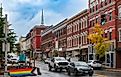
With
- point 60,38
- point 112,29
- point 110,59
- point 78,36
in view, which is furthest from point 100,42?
point 60,38

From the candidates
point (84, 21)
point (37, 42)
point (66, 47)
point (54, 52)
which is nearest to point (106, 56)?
point (84, 21)

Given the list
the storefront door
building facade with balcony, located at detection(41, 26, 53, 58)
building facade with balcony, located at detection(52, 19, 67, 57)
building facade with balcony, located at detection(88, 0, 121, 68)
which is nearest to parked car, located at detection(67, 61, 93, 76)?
building facade with balcony, located at detection(88, 0, 121, 68)

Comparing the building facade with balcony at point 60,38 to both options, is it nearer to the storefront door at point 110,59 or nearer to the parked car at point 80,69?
the storefront door at point 110,59

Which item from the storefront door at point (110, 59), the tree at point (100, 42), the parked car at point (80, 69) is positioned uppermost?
the tree at point (100, 42)

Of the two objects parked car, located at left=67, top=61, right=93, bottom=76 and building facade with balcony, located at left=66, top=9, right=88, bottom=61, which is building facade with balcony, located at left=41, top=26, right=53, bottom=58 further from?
parked car, located at left=67, top=61, right=93, bottom=76

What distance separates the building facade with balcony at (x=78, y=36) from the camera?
250ft

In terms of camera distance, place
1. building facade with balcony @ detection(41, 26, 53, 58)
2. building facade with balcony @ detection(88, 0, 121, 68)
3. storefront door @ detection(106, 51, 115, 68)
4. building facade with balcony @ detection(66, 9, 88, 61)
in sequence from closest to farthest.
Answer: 1. building facade with balcony @ detection(88, 0, 121, 68)
2. storefront door @ detection(106, 51, 115, 68)
3. building facade with balcony @ detection(66, 9, 88, 61)
4. building facade with balcony @ detection(41, 26, 53, 58)

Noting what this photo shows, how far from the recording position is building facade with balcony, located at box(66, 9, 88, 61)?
76.2m

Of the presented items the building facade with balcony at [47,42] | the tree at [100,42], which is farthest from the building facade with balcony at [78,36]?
the building facade with balcony at [47,42]

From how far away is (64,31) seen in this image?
97625mm

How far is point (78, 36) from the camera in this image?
267 feet

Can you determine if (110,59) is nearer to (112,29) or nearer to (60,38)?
(112,29)

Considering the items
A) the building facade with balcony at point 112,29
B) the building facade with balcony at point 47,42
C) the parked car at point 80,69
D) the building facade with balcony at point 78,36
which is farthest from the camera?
the building facade with balcony at point 47,42

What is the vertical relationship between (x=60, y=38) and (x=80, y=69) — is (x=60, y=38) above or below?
above
